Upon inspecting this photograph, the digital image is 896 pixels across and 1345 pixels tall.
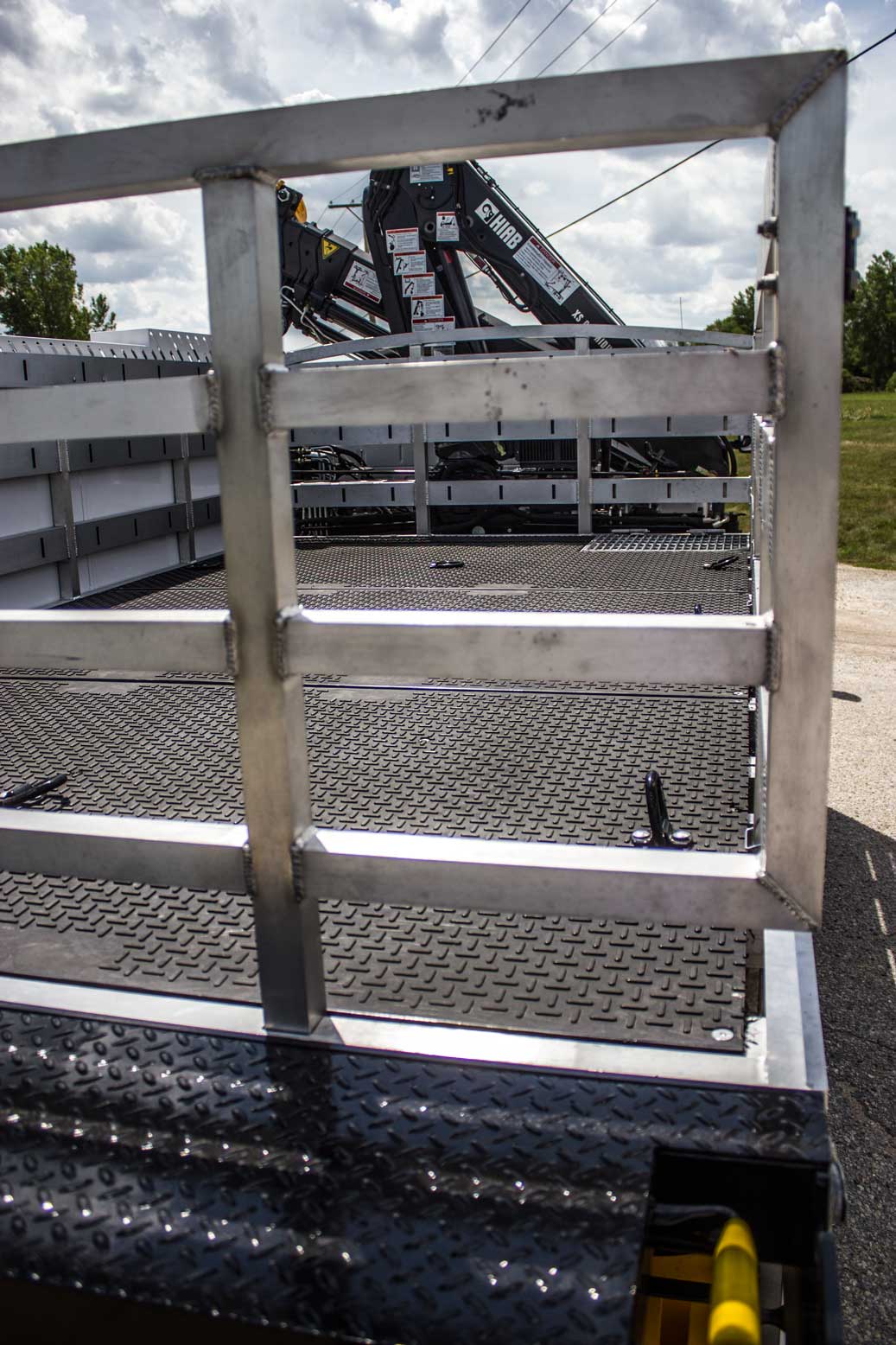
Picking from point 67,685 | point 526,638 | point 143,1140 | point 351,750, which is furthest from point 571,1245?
point 67,685

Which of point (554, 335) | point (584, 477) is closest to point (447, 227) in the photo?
point (554, 335)

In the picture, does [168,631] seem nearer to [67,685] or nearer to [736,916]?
[736,916]

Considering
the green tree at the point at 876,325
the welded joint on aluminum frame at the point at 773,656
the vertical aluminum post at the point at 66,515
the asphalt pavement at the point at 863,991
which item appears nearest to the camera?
the welded joint on aluminum frame at the point at 773,656

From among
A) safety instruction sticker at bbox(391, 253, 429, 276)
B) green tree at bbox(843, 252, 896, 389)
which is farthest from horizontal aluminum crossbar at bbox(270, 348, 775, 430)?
green tree at bbox(843, 252, 896, 389)

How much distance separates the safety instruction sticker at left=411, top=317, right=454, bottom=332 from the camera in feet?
34.1

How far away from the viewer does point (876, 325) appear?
58.8m

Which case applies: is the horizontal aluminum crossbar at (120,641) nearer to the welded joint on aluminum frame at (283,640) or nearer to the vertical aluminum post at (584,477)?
the welded joint on aluminum frame at (283,640)

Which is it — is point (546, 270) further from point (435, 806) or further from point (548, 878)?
point (548, 878)

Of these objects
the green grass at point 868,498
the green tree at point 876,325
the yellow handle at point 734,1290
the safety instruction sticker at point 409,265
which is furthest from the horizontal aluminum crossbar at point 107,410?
the green tree at point 876,325

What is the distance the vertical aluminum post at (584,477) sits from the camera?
670 centimetres

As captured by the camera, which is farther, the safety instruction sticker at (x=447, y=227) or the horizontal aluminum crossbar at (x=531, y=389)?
the safety instruction sticker at (x=447, y=227)

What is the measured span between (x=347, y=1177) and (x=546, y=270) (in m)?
10.1

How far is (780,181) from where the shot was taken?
1.09 meters

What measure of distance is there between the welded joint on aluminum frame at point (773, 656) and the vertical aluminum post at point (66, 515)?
3.82 meters
